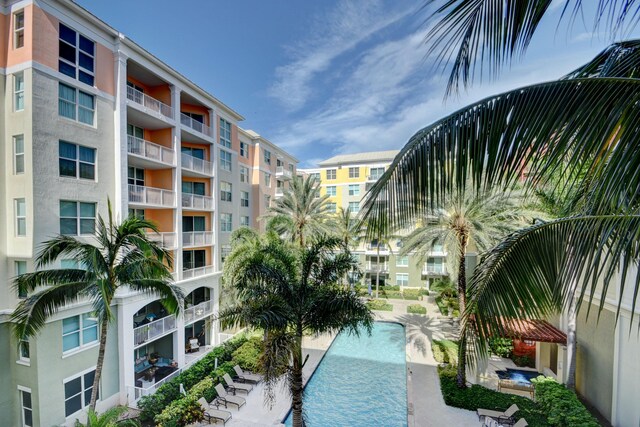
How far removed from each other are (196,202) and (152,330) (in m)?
8.35

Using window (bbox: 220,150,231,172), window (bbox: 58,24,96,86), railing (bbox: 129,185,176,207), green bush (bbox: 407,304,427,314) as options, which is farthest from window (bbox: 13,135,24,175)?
green bush (bbox: 407,304,427,314)

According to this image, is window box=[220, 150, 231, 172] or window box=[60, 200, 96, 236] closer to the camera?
window box=[60, 200, 96, 236]

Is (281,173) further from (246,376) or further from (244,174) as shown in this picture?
(246,376)

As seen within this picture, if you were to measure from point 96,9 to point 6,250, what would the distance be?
11.3 m

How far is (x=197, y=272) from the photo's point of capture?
20.3 m

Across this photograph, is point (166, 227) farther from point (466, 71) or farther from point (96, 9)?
point (466, 71)

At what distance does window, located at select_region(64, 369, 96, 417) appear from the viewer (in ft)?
40.8

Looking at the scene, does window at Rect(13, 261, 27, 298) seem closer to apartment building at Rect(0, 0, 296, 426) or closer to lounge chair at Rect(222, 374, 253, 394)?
apartment building at Rect(0, 0, 296, 426)

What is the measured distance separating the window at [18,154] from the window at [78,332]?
21.1 feet

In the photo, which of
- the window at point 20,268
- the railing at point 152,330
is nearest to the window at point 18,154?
the window at point 20,268

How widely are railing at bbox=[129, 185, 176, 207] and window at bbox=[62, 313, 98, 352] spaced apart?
6052mm

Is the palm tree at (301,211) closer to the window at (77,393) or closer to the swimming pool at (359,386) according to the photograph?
the swimming pool at (359,386)

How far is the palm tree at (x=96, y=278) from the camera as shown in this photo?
29.7 ft

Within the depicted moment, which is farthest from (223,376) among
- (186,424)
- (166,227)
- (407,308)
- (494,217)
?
(407,308)
